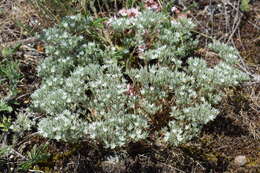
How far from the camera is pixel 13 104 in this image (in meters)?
3.69

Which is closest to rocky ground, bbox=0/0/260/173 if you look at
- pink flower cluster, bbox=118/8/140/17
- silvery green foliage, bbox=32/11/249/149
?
silvery green foliage, bbox=32/11/249/149

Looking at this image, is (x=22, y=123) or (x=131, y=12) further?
(x=131, y=12)

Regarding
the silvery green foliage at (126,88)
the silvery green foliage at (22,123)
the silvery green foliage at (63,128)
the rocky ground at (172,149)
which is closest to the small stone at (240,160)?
the rocky ground at (172,149)

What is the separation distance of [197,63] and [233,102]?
68 centimetres

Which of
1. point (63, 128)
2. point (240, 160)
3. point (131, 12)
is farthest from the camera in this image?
point (131, 12)

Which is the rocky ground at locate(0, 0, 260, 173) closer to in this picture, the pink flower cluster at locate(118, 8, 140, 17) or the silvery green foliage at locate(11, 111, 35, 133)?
the silvery green foliage at locate(11, 111, 35, 133)

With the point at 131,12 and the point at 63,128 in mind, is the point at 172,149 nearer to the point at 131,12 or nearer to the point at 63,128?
the point at 63,128

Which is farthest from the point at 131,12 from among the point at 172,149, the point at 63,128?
the point at 63,128

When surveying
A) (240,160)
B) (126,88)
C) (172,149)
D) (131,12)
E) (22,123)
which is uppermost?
(131,12)

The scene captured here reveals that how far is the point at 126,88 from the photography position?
11.0ft

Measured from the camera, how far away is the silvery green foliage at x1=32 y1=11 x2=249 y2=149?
3068mm

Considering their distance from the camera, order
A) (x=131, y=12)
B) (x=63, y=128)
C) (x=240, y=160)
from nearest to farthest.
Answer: (x=63, y=128) < (x=240, y=160) < (x=131, y=12)

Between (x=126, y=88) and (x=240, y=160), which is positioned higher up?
(x=126, y=88)

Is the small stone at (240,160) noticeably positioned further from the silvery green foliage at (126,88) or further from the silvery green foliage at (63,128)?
the silvery green foliage at (63,128)
